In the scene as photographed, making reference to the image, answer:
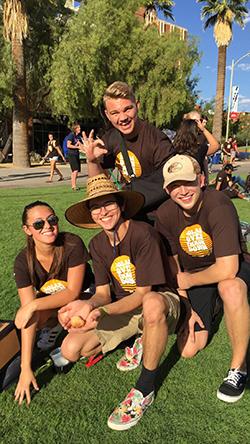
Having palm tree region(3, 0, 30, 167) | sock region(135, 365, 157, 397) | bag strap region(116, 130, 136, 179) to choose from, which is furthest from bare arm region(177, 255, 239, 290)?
palm tree region(3, 0, 30, 167)

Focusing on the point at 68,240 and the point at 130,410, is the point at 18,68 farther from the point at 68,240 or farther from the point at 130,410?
the point at 130,410

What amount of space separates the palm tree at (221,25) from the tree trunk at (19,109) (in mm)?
12750

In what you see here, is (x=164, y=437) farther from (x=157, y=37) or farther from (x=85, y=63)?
(x=157, y=37)

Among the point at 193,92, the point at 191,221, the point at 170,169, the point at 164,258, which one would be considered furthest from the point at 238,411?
the point at 193,92

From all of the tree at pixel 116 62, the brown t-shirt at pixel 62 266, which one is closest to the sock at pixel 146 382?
the brown t-shirt at pixel 62 266

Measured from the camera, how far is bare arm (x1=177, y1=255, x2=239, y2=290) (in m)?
2.63

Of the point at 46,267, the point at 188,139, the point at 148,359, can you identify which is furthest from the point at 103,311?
the point at 188,139

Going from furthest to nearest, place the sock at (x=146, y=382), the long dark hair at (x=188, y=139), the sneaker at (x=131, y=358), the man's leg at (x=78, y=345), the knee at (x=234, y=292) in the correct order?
the long dark hair at (x=188, y=139), the sneaker at (x=131, y=358), the man's leg at (x=78, y=345), the knee at (x=234, y=292), the sock at (x=146, y=382)

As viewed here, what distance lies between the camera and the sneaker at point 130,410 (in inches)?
91.7

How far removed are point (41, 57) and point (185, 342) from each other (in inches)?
914

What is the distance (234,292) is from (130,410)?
0.98 meters

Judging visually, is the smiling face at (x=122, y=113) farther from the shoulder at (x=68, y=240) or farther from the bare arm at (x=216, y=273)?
the bare arm at (x=216, y=273)

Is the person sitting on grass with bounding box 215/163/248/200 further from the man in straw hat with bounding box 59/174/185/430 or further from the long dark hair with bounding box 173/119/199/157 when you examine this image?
the man in straw hat with bounding box 59/174/185/430

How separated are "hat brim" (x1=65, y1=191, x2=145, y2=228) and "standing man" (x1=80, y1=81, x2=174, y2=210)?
27cm
